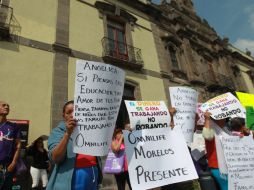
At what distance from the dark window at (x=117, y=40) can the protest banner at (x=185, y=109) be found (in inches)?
294

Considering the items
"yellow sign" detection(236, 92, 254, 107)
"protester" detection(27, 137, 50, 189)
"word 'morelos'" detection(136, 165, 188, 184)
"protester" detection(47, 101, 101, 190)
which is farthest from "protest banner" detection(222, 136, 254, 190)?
"protester" detection(27, 137, 50, 189)

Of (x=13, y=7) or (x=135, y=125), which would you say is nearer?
(x=135, y=125)

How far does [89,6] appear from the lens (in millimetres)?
11398

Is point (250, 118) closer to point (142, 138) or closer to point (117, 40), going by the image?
point (142, 138)

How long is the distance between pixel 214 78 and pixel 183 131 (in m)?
14.8

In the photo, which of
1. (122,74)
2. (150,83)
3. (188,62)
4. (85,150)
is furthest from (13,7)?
(188,62)

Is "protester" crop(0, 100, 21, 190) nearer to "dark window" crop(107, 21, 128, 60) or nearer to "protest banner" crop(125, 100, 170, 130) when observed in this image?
"protest banner" crop(125, 100, 170, 130)

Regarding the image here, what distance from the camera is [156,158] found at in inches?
120

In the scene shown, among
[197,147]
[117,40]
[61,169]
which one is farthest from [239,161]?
[117,40]

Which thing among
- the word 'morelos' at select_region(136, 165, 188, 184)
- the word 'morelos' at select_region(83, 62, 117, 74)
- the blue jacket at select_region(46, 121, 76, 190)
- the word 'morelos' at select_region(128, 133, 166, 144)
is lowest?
the word 'morelos' at select_region(136, 165, 188, 184)

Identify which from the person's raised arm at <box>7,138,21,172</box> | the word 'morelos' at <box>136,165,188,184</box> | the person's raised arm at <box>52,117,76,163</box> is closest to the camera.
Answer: the person's raised arm at <box>52,117,76,163</box>

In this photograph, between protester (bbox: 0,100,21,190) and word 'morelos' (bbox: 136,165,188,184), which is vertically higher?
protester (bbox: 0,100,21,190)

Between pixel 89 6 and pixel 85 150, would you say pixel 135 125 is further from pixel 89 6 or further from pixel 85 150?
pixel 89 6

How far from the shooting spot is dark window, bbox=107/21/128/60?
37.5 feet
